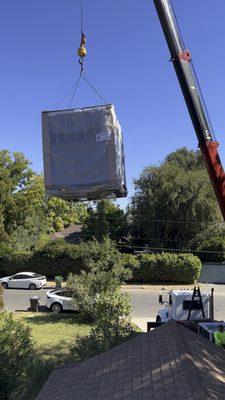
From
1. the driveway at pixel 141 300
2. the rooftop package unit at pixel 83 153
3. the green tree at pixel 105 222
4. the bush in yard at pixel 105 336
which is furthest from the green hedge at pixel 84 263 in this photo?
the rooftop package unit at pixel 83 153

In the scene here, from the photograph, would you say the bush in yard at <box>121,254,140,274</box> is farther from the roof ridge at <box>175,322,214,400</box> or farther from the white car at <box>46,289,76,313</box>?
the roof ridge at <box>175,322,214,400</box>

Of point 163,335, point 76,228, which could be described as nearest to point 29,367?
point 163,335

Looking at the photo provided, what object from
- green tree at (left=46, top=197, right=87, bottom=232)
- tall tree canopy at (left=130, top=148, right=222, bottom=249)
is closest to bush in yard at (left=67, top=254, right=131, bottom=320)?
tall tree canopy at (left=130, top=148, right=222, bottom=249)

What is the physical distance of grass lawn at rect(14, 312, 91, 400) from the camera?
10430 mm

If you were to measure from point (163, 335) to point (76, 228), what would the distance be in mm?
61280

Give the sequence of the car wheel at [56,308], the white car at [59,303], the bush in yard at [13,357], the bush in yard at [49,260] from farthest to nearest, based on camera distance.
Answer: the bush in yard at [49,260] → the car wheel at [56,308] → the white car at [59,303] → the bush in yard at [13,357]

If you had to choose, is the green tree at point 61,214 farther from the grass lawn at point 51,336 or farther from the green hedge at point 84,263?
the grass lawn at point 51,336

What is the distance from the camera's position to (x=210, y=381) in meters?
6.15

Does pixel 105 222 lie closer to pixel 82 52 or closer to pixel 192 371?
pixel 82 52

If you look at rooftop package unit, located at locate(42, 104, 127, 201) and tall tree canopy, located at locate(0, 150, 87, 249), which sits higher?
tall tree canopy, located at locate(0, 150, 87, 249)

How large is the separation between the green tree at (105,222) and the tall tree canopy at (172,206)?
3.36 meters

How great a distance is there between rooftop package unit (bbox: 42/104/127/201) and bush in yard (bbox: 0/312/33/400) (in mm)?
3284

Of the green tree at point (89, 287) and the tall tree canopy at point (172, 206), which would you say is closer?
the green tree at point (89, 287)

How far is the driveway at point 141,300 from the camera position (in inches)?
940
